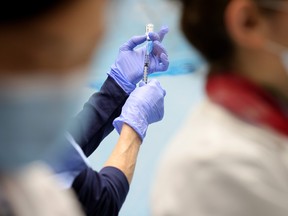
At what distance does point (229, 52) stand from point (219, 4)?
0.23 ft

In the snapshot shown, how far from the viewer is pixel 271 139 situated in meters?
0.71

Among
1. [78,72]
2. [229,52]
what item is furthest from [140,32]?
[78,72]

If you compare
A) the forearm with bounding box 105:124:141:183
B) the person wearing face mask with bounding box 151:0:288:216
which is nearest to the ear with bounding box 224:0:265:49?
the person wearing face mask with bounding box 151:0:288:216

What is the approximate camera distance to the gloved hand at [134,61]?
1593 mm

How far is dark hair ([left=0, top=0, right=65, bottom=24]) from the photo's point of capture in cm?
52

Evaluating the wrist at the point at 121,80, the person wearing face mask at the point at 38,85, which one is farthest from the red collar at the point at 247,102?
the wrist at the point at 121,80

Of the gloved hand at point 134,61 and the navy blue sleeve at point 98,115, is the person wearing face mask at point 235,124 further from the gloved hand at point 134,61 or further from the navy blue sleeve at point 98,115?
the gloved hand at point 134,61

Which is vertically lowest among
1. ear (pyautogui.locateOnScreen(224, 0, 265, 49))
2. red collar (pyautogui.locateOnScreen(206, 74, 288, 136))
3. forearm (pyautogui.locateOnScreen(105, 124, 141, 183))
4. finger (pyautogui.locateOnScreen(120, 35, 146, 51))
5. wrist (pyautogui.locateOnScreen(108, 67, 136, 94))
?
forearm (pyautogui.locateOnScreen(105, 124, 141, 183))

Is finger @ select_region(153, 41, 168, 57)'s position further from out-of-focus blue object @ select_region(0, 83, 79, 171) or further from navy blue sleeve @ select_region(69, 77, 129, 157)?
out-of-focus blue object @ select_region(0, 83, 79, 171)

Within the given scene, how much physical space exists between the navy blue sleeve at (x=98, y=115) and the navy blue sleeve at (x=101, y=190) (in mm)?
147

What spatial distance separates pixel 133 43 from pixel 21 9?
115cm

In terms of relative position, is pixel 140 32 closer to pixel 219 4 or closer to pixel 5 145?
pixel 219 4

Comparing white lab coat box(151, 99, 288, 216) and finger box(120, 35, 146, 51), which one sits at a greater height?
white lab coat box(151, 99, 288, 216)

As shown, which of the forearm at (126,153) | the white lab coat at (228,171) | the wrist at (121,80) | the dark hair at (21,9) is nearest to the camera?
the dark hair at (21,9)
